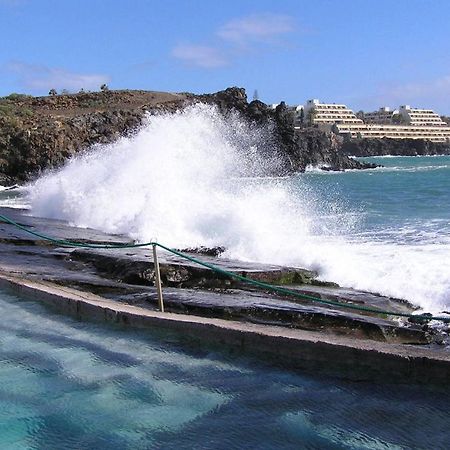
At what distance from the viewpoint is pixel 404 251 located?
544 inches

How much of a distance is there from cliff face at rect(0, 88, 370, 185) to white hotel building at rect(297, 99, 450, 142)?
2609 inches

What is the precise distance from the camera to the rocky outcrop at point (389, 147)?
5359 inches

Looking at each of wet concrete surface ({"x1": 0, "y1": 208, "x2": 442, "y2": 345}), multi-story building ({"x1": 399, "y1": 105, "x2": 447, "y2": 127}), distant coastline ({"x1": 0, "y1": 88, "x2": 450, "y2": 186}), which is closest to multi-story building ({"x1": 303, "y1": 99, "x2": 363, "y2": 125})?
multi-story building ({"x1": 399, "y1": 105, "x2": 447, "y2": 127})

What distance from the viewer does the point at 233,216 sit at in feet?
50.3

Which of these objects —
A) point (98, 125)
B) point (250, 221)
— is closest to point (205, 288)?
point (250, 221)

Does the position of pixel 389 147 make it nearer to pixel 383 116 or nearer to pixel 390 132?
pixel 390 132

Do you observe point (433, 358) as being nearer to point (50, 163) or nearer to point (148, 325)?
point (148, 325)

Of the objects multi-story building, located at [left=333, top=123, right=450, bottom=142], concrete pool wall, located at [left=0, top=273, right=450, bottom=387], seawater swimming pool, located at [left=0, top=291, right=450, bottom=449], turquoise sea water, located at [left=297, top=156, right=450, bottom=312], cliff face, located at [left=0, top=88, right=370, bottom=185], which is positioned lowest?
turquoise sea water, located at [left=297, top=156, right=450, bottom=312]

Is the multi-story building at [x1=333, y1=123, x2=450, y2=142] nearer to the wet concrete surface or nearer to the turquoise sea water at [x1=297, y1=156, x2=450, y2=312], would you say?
the turquoise sea water at [x1=297, y1=156, x2=450, y2=312]

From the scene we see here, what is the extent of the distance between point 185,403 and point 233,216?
1101 centimetres

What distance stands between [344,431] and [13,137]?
4805 cm

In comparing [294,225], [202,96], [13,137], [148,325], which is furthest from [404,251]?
[202,96]

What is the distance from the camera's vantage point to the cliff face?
156 ft

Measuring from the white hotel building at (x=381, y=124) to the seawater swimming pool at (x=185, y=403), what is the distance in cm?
14513
